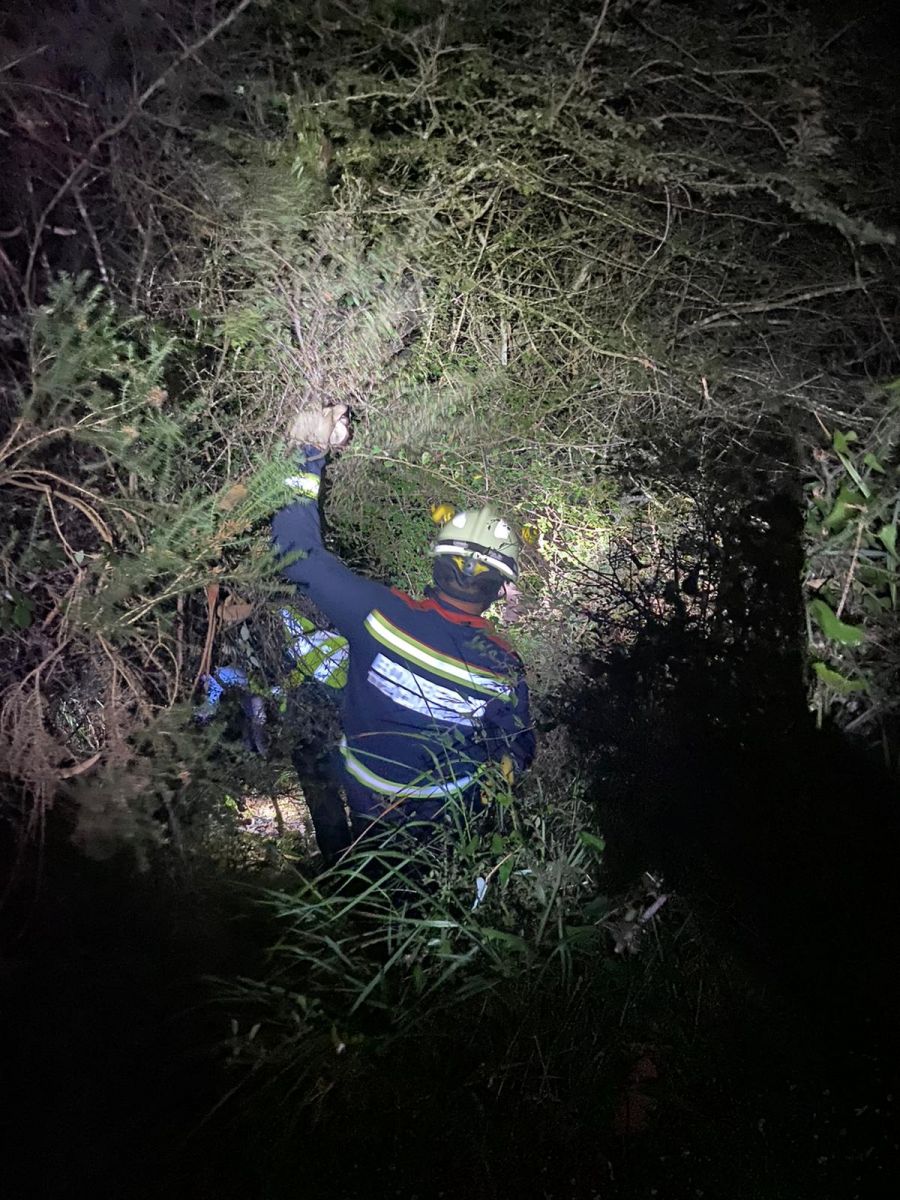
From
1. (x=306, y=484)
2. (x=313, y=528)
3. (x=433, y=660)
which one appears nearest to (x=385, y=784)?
(x=433, y=660)

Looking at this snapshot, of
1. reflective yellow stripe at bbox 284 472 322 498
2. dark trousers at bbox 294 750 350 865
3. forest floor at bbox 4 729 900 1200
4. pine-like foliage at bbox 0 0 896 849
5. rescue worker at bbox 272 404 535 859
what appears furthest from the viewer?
dark trousers at bbox 294 750 350 865

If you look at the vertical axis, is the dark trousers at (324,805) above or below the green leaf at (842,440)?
below

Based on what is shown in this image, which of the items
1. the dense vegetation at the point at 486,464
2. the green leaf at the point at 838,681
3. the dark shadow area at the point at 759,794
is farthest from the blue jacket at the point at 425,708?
the green leaf at the point at 838,681

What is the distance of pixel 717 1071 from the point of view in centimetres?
171

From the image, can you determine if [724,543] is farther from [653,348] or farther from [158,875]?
[158,875]

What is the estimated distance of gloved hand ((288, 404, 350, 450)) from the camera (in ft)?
5.95

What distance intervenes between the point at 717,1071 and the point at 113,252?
97.4 inches

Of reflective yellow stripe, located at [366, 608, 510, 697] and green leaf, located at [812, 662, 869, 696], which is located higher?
green leaf, located at [812, 662, 869, 696]

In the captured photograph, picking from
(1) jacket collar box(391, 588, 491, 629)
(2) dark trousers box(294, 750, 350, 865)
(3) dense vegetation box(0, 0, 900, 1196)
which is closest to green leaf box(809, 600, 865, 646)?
(3) dense vegetation box(0, 0, 900, 1196)

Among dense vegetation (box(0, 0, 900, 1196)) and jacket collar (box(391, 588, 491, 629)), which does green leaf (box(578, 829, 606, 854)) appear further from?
jacket collar (box(391, 588, 491, 629))

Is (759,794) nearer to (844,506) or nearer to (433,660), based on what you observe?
(844,506)

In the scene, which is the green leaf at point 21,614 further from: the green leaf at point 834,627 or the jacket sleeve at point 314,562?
the green leaf at point 834,627

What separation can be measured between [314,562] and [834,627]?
4.50ft

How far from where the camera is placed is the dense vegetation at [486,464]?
4.53ft
